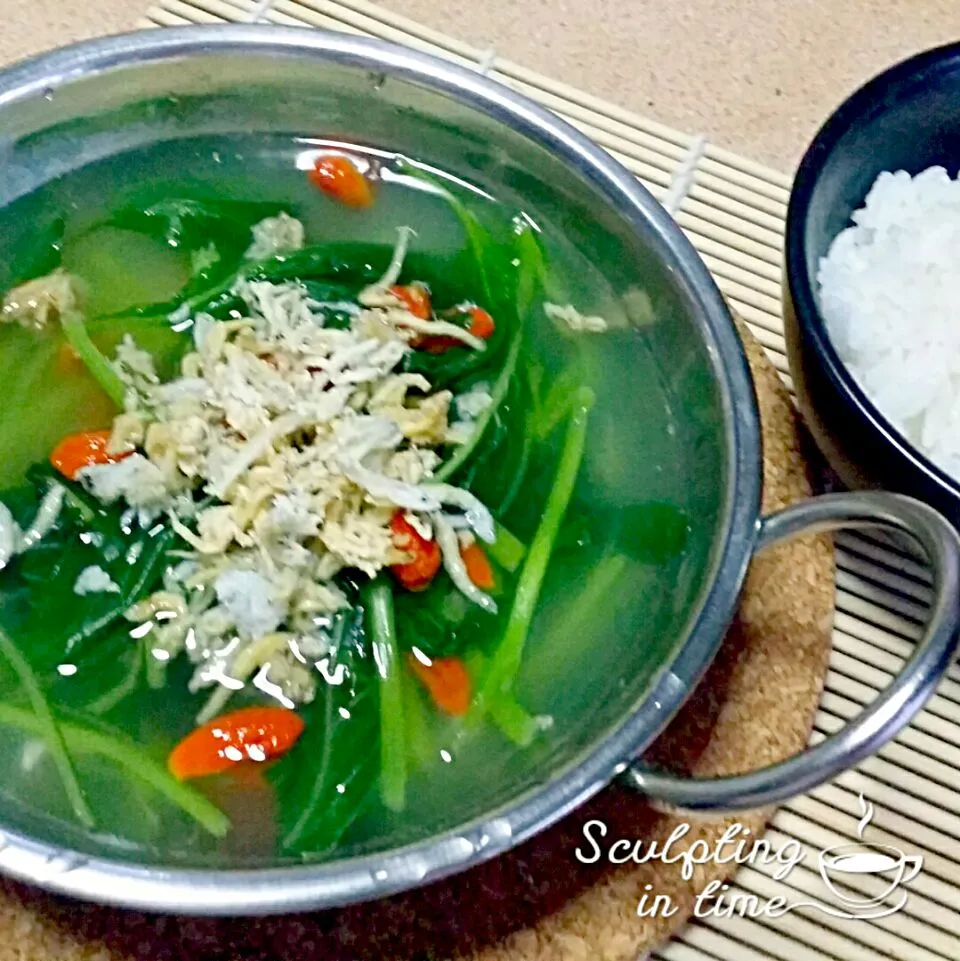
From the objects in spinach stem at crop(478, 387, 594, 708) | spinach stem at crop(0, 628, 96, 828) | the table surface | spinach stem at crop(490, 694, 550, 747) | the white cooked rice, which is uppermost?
the table surface

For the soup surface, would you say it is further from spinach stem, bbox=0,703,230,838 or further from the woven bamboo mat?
the woven bamboo mat

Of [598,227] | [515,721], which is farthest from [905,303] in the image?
[515,721]

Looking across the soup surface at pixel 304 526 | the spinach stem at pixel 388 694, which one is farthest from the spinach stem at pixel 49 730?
the spinach stem at pixel 388 694

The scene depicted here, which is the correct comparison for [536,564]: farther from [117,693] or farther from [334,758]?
[117,693]

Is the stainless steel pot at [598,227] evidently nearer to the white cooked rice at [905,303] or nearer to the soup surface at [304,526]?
the soup surface at [304,526]

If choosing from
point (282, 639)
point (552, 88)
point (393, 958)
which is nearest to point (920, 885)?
point (393, 958)

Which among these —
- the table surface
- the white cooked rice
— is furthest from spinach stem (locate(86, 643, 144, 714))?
the table surface

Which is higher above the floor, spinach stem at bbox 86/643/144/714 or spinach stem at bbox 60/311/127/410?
spinach stem at bbox 60/311/127/410
